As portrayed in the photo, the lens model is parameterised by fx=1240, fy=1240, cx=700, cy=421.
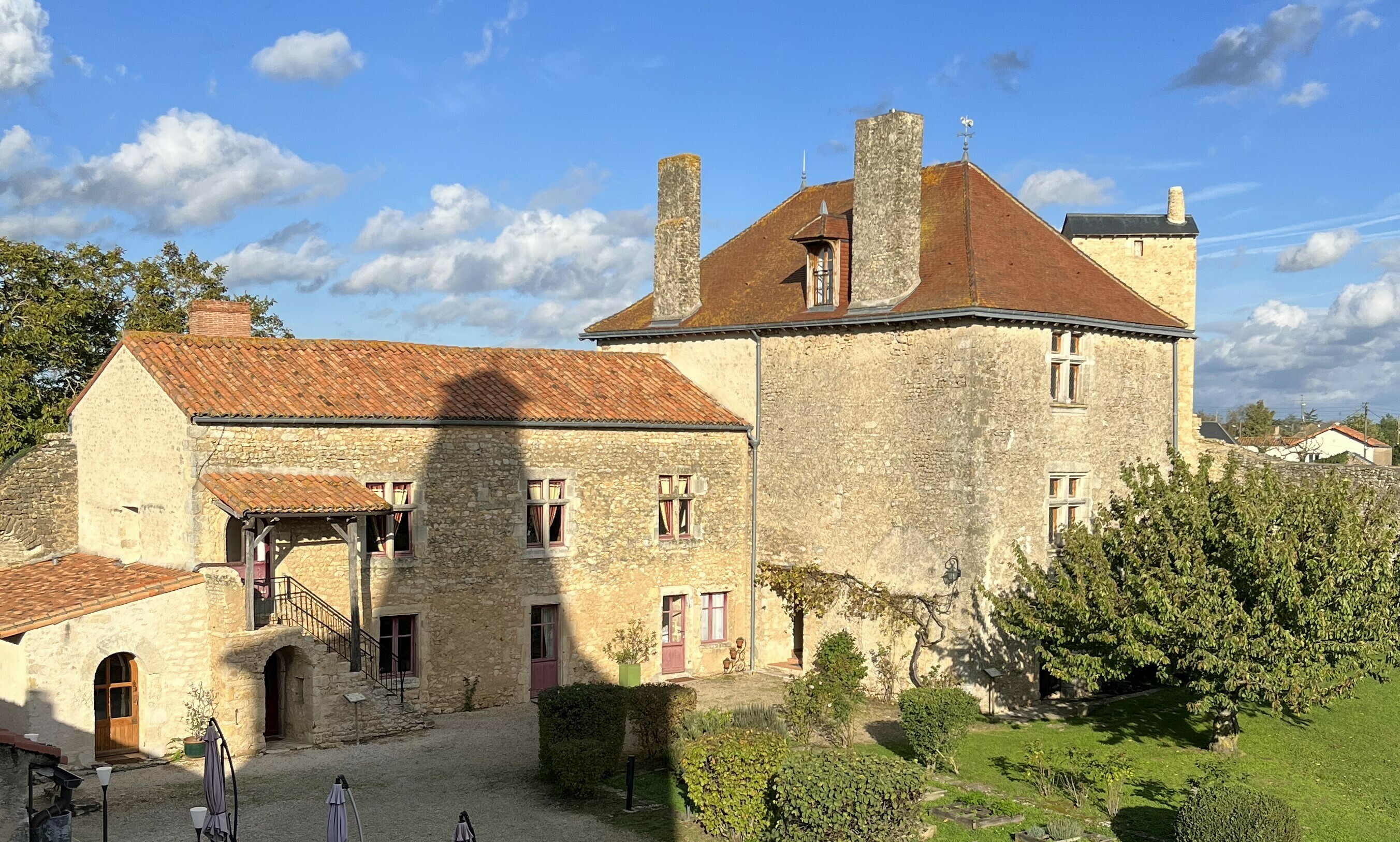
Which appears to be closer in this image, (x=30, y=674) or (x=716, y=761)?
(x=716, y=761)

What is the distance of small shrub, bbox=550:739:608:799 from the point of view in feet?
48.5

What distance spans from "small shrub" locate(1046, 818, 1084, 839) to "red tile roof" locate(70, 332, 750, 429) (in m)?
10.2

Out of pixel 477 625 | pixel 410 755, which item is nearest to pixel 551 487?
pixel 477 625

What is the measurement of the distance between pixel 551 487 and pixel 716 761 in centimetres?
769

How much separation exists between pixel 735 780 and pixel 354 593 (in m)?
6.76

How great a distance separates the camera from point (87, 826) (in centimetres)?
1355

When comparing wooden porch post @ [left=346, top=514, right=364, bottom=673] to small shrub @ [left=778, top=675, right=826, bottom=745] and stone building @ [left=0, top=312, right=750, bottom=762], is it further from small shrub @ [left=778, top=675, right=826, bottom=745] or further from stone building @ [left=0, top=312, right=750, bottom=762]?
small shrub @ [left=778, top=675, right=826, bottom=745]

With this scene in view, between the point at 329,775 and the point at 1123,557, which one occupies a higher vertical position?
the point at 1123,557

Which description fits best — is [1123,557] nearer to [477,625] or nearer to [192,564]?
[477,625]

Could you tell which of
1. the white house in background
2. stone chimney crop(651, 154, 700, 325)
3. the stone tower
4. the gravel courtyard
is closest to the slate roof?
the stone tower

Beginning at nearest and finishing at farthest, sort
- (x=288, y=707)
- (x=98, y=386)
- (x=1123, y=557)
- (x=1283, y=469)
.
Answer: (x=1123, y=557) < (x=288, y=707) < (x=98, y=386) < (x=1283, y=469)

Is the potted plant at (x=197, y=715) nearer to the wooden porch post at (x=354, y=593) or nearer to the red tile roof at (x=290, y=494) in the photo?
the wooden porch post at (x=354, y=593)

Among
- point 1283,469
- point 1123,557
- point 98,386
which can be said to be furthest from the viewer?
point 1283,469

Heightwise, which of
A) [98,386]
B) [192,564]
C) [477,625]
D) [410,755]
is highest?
[98,386]
